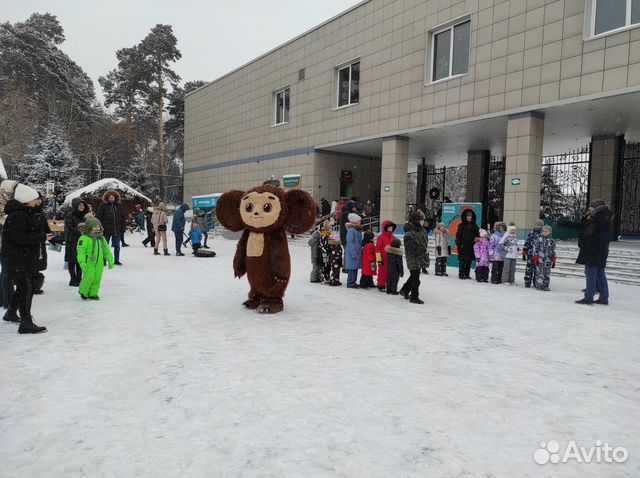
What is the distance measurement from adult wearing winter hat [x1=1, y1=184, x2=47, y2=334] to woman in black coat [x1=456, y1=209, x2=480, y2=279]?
29.8 ft

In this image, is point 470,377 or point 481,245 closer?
point 470,377

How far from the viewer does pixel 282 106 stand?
24656 millimetres

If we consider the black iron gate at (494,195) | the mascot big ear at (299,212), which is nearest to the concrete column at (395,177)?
the black iron gate at (494,195)

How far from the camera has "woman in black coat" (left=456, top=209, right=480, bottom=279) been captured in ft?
36.7

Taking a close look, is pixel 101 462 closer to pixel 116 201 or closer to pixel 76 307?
pixel 76 307

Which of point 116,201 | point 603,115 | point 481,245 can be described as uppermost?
point 603,115

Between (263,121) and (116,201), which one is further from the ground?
(263,121)

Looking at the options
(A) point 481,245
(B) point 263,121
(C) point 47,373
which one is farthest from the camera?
(B) point 263,121

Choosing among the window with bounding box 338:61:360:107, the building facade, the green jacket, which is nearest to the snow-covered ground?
the green jacket

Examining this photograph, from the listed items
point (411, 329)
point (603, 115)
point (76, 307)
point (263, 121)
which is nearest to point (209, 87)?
point (263, 121)

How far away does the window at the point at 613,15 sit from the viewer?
11633 millimetres

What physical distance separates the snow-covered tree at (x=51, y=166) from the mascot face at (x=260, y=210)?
27.3m

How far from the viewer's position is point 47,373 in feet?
13.1

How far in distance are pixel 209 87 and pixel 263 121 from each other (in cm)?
776
